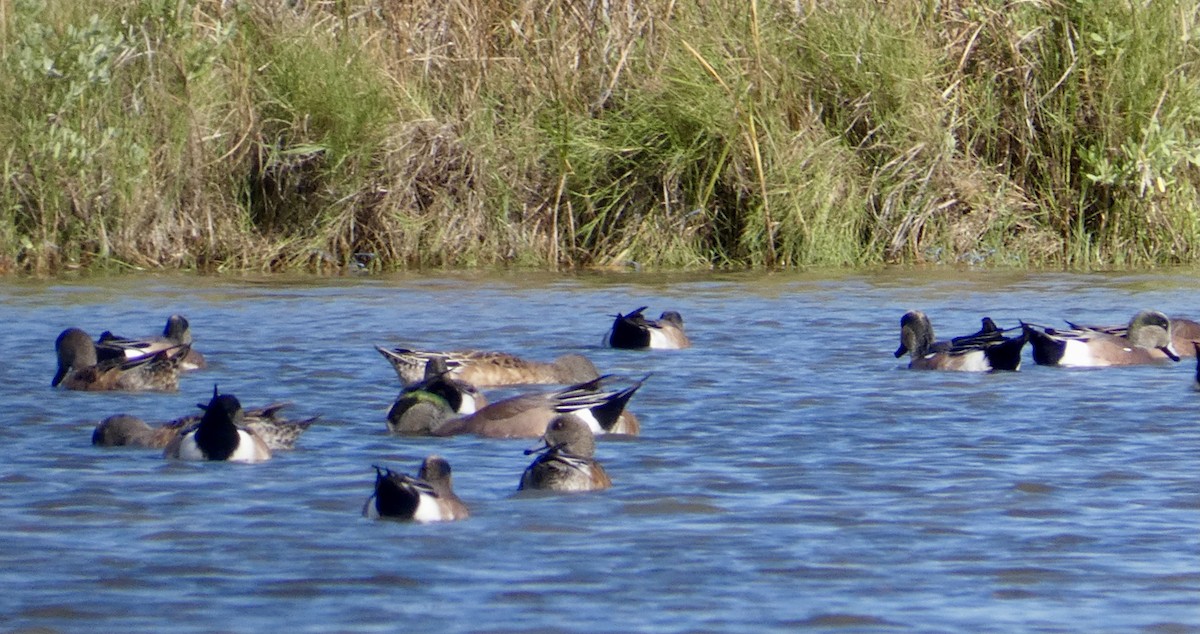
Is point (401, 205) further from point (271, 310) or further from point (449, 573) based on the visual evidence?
point (449, 573)

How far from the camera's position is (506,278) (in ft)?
47.5

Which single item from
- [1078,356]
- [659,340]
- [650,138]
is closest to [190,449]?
[659,340]

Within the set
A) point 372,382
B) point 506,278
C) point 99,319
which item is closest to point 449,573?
point 372,382

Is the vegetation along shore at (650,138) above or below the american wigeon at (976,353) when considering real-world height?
above

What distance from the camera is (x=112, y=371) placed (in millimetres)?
9031

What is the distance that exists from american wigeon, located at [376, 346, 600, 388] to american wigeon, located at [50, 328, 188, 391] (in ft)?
3.16

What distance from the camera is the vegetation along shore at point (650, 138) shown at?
14.8m

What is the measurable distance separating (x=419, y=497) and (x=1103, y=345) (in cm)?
509

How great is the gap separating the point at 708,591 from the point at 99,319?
25.5 ft

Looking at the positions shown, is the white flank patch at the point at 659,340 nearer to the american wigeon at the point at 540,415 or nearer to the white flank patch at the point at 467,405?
the white flank patch at the point at 467,405

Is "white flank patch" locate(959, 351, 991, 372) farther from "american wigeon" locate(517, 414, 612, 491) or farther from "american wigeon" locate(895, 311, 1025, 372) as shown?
"american wigeon" locate(517, 414, 612, 491)

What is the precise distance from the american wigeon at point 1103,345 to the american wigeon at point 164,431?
3.99 metres

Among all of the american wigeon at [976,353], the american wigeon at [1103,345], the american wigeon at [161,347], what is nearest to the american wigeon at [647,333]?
the american wigeon at [976,353]

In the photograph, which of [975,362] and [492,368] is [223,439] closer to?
[492,368]
